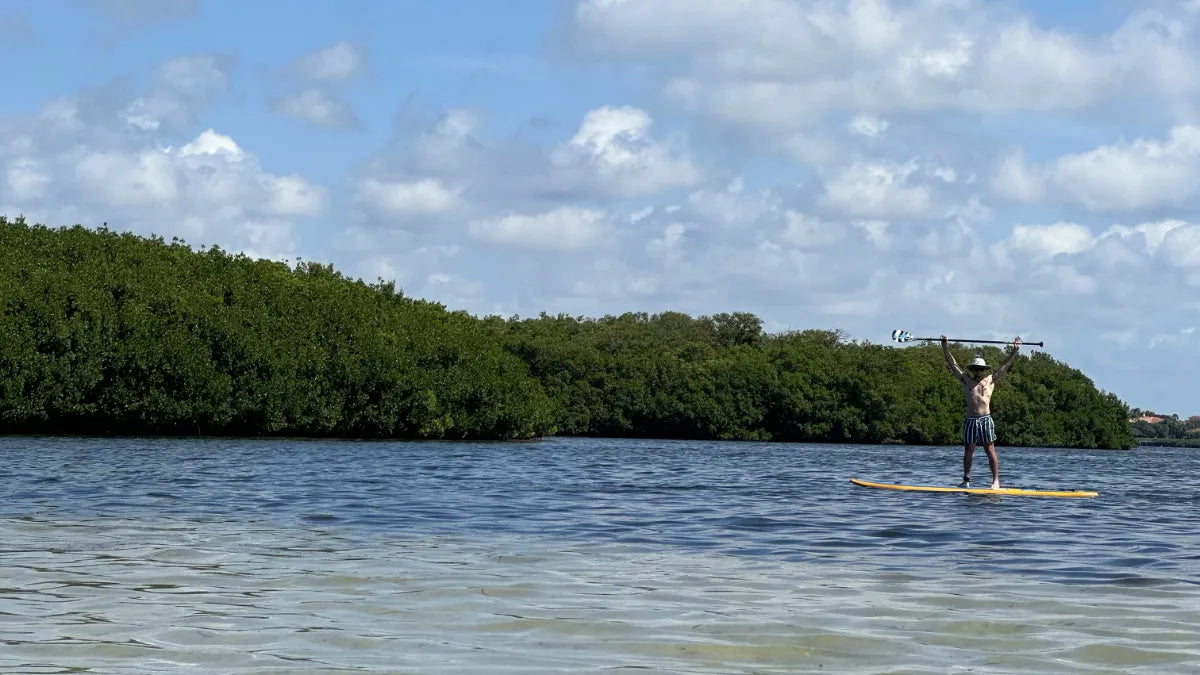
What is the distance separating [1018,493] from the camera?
78.2ft

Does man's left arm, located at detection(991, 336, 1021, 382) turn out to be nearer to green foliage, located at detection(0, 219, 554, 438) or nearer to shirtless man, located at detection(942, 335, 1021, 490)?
shirtless man, located at detection(942, 335, 1021, 490)

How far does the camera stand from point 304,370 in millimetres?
70375

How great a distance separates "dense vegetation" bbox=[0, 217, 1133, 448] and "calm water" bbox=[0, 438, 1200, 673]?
41368mm

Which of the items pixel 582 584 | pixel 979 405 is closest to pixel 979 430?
pixel 979 405

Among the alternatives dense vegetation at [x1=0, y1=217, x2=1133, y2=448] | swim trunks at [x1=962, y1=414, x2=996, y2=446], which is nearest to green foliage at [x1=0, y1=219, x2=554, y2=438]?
dense vegetation at [x1=0, y1=217, x2=1133, y2=448]

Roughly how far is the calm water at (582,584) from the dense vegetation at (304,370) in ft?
136

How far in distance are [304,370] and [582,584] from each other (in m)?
60.6

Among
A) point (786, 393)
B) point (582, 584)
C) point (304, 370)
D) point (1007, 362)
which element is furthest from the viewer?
point (786, 393)

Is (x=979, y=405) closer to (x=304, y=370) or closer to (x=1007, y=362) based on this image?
(x=1007, y=362)

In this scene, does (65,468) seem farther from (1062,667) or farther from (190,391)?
(190,391)

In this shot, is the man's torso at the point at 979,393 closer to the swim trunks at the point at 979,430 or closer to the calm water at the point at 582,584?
the swim trunks at the point at 979,430

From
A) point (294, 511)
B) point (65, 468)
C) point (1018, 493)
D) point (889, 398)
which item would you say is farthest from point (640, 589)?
point (889, 398)

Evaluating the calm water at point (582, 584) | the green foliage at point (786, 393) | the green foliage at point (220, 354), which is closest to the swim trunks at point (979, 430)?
the calm water at point (582, 584)

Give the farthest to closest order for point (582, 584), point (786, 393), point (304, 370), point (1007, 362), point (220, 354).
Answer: point (786, 393) < point (304, 370) < point (220, 354) < point (1007, 362) < point (582, 584)
